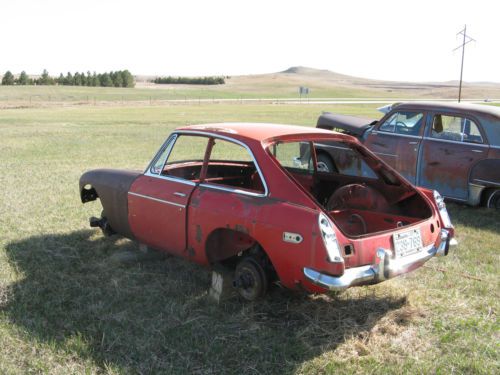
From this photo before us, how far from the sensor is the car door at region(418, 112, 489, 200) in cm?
792

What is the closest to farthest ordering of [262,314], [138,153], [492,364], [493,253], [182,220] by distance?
1. [492,364]
2. [262,314]
3. [182,220]
4. [493,253]
5. [138,153]

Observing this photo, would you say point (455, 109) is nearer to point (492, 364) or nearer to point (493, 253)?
point (493, 253)

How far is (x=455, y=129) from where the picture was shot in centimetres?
817

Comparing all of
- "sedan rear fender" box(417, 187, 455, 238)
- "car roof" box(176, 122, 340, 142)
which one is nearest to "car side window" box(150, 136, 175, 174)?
"car roof" box(176, 122, 340, 142)

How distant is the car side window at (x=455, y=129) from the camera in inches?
314

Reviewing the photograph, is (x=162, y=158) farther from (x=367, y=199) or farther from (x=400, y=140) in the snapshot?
(x=400, y=140)

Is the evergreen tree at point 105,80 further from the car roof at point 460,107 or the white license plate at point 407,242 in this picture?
the white license plate at point 407,242

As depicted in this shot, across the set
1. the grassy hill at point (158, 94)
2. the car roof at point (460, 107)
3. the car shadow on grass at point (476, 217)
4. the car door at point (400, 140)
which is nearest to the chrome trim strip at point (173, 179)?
the car shadow on grass at point (476, 217)

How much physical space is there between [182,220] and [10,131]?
18.1 meters

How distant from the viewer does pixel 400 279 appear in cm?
518

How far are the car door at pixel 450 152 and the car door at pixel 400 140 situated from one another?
15cm

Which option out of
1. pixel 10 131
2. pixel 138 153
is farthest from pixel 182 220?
pixel 10 131

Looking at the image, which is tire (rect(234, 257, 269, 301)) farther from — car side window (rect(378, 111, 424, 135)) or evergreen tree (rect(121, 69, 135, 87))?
evergreen tree (rect(121, 69, 135, 87))

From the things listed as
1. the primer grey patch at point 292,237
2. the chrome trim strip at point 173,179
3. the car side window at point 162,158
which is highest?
the car side window at point 162,158
